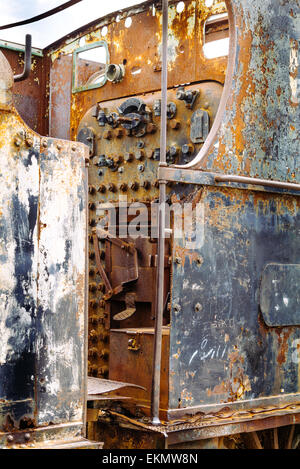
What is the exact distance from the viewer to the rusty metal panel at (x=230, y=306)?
12.9 feet

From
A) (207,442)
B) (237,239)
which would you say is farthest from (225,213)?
(207,442)

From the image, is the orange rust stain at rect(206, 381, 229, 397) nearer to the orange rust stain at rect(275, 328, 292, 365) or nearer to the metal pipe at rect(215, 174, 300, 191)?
the orange rust stain at rect(275, 328, 292, 365)

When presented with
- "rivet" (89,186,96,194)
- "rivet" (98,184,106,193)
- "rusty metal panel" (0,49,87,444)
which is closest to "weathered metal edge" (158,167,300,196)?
"rusty metal panel" (0,49,87,444)

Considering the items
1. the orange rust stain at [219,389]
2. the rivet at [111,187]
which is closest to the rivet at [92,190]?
the rivet at [111,187]

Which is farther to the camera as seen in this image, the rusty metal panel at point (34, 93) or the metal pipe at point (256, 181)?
the rusty metal panel at point (34, 93)

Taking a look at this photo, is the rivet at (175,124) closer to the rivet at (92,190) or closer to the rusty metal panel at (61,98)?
the rivet at (92,190)

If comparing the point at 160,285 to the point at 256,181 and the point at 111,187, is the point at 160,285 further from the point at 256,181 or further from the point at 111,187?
the point at 111,187

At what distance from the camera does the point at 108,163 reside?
5383 mm

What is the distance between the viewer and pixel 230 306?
415 cm

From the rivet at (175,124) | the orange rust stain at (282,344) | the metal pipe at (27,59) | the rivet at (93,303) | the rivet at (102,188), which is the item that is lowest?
the orange rust stain at (282,344)

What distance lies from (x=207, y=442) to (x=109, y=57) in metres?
2.98

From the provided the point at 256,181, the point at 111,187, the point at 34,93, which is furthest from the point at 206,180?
the point at 34,93

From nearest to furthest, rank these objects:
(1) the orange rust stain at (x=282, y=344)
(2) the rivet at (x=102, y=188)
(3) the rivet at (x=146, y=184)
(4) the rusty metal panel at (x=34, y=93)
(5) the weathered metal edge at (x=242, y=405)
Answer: (5) the weathered metal edge at (x=242, y=405) → (1) the orange rust stain at (x=282, y=344) → (3) the rivet at (x=146, y=184) → (2) the rivet at (x=102, y=188) → (4) the rusty metal panel at (x=34, y=93)

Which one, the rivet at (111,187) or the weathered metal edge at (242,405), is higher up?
the rivet at (111,187)
